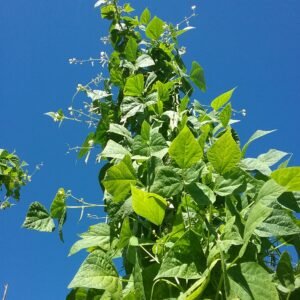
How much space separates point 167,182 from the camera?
34.4 inches

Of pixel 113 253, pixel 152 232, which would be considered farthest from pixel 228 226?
pixel 113 253

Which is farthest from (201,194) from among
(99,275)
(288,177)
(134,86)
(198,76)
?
(198,76)

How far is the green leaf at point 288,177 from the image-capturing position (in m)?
0.77

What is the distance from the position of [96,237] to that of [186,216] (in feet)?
1.07

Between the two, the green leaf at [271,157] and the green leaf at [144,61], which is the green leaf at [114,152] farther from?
the green leaf at [144,61]

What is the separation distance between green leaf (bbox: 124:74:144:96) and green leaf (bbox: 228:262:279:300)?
844 mm

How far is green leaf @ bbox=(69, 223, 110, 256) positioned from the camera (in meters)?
1.12

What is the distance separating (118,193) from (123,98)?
0.61 m

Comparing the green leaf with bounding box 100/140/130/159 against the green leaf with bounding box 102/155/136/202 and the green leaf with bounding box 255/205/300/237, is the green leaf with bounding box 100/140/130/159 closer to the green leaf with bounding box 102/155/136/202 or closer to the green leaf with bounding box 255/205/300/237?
the green leaf with bounding box 102/155/136/202

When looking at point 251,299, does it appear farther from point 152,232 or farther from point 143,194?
point 152,232

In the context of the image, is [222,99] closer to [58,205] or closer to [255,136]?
[255,136]

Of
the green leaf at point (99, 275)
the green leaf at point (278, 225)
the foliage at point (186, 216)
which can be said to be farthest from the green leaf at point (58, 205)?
the green leaf at point (278, 225)

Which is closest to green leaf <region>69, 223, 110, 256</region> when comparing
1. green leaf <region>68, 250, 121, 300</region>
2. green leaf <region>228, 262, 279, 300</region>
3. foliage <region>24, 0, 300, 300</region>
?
foliage <region>24, 0, 300, 300</region>

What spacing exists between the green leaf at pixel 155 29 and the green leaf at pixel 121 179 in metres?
0.87
